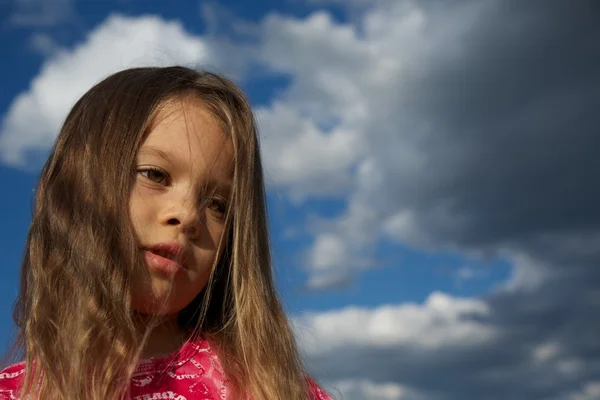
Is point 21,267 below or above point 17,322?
above

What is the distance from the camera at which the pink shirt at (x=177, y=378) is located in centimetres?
298

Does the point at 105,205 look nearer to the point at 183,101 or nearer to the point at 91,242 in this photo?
the point at 91,242

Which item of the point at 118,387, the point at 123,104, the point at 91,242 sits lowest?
the point at 118,387

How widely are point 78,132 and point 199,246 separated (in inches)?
25.2

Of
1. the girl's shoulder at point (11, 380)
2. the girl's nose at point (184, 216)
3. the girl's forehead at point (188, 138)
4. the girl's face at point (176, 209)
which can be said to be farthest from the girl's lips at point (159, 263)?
the girl's shoulder at point (11, 380)

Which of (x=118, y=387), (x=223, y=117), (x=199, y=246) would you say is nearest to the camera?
(x=118, y=387)

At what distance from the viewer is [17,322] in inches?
121

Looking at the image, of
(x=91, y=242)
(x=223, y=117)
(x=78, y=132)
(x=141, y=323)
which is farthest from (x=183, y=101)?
(x=141, y=323)

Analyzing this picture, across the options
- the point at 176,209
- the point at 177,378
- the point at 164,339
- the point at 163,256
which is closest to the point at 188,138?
the point at 176,209

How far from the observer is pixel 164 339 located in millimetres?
3203

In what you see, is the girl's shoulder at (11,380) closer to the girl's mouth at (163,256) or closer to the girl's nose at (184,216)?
the girl's mouth at (163,256)

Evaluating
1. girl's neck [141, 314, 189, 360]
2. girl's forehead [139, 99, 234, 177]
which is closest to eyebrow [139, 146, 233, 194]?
girl's forehead [139, 99, 234, 177]

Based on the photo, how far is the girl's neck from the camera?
10.2 ft

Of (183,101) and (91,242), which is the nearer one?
(91,242)
